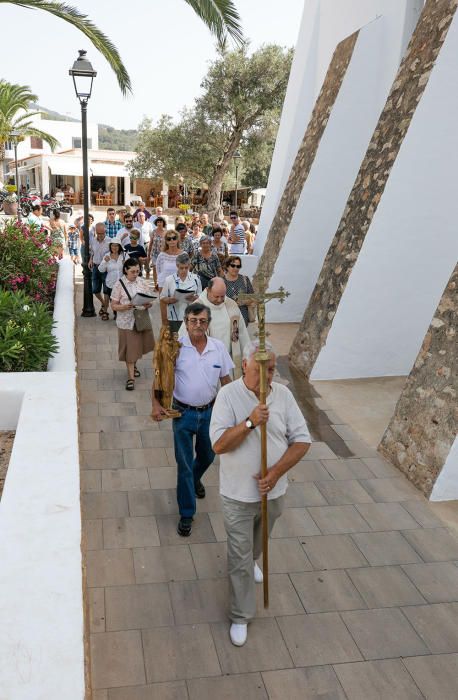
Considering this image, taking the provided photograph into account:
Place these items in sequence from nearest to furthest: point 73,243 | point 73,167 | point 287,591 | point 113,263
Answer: point 287,591 < point 113,263 < point 73,243 < point 73,167

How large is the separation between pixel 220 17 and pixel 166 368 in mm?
5783

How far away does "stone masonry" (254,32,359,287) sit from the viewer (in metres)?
10.4

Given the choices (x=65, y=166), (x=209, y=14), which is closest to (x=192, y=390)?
(x=209, y=14)

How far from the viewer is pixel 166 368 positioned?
14.1ft

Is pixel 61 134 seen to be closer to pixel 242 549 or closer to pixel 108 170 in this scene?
pixel 108 170

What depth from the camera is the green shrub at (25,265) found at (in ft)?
23.7

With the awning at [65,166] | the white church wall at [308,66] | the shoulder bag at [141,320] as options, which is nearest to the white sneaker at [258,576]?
the shoulder bag at [141,320]

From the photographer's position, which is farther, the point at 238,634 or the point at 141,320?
the point at 141,320

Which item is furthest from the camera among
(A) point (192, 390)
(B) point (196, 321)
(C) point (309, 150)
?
(C) point (309, 150)

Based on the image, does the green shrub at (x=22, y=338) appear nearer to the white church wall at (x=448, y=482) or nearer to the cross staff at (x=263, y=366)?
the cross staff at (x=263, y=366)

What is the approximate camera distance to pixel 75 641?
2.16 meters

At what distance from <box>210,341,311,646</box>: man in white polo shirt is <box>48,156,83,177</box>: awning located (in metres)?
37.0

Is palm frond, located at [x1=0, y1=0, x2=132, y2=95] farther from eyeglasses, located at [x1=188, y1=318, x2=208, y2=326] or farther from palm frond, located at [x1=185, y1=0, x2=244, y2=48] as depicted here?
eyeglasses, located at [x1=188, y1=318, x2=208, y2=326]

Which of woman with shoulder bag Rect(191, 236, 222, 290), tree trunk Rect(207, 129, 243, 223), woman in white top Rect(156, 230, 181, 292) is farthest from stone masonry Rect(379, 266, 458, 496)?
tree trunk Rect(207, 129, 243, 223)
